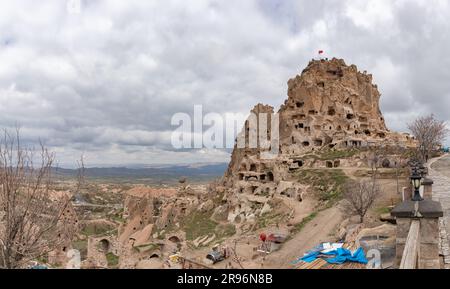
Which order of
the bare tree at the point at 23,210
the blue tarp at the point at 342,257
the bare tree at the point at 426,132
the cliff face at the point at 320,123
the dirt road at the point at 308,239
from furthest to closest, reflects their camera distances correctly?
the cliff face at the point at 320,123 < the bare tree at the point at 426,132 < the dirt road at the point at 308,239 < the blue tarp at the point at 342,257 < the bare tree at the point at 23,210

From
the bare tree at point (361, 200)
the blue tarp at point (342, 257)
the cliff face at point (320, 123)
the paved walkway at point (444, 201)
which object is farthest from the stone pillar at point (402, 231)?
the cliff face at point (320, 123)

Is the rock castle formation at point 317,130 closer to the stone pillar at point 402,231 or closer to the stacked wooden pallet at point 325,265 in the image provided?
the stacked wooden pallet at point 325,265

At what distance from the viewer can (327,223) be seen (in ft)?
99.7

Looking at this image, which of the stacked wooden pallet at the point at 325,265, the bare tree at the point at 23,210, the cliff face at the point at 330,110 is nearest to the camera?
the bare tree at the point at 23,210

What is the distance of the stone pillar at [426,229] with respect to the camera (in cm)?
924

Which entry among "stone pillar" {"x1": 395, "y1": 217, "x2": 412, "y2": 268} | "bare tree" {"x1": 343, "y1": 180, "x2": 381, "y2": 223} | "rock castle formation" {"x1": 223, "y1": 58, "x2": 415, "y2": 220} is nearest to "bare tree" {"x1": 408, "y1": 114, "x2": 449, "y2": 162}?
"rock castle formation" {"x1": 223, "y1": 58, "x2": 415, "y2": 220}

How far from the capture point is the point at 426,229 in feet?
30.7

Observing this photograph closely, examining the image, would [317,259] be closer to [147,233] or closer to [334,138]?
[147,233]

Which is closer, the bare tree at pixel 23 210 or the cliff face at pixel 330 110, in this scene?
the bare tree at pixel 23 210

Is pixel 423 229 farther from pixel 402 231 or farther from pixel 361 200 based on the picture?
pixel 361 200

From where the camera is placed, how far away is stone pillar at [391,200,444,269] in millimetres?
9242
